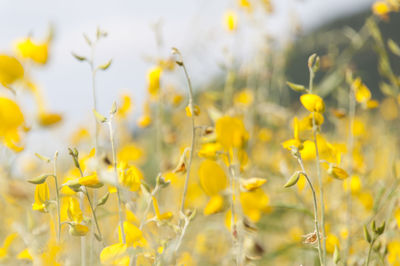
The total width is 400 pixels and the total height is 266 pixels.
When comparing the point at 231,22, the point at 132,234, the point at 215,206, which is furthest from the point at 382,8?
the point at 132,234

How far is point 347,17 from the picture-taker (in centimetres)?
1045

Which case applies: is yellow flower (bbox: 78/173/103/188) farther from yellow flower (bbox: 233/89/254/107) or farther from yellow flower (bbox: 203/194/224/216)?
yellow flower (bbox: 233/89/254/107)

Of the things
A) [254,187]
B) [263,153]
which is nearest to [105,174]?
[254,187]

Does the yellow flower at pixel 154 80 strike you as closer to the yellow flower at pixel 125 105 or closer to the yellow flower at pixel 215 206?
the yellow flower at pixel 125 105

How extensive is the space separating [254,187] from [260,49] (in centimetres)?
175

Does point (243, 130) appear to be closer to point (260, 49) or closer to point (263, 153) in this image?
point (260, 49)

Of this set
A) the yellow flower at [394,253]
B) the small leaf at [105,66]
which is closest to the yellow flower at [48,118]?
the small leaf at [105,66]

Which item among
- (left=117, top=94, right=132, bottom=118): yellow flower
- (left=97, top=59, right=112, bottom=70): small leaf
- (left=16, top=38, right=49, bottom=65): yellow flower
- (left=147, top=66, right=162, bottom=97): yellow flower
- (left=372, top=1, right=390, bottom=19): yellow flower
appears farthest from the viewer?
(left=372, top=1, right=390, bottom=19): yellow flower

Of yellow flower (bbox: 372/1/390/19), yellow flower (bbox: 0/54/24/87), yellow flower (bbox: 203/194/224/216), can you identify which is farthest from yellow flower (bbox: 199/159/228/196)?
yellow flower (bbox: 372/1/390/19)

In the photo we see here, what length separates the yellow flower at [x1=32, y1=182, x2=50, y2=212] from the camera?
87cm

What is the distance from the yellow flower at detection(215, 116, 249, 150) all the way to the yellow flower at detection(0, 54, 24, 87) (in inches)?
15.9

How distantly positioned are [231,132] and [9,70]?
45 centimetres

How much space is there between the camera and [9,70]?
0.86 meters

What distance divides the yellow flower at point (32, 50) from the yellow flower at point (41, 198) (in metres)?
0.49
